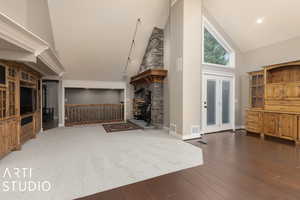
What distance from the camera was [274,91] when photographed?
437 centimetres

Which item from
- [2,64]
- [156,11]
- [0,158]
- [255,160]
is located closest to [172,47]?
[156,11]

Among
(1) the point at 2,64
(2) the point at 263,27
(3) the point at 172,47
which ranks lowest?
(1) the point at 2,64

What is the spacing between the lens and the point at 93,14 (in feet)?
16.0

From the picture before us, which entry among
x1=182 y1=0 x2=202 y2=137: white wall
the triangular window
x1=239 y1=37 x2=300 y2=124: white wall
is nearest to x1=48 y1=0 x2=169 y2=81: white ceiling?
x1=182 y1=0 x2=202 y2=137: white wall

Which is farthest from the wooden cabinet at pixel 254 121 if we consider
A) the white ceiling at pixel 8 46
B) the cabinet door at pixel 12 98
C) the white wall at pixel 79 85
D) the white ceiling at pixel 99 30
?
the cabinet door at pixel 12 98

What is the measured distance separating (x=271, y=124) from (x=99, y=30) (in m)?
6.67

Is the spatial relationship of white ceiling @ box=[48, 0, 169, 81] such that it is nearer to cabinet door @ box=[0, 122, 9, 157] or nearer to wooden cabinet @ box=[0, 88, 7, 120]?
wooden cabinet @ box=[0, 88, 7, 120]

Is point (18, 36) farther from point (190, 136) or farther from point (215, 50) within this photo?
point (215, 50)

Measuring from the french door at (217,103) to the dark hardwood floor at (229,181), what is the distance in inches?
80.5

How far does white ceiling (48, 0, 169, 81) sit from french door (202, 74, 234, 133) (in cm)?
322

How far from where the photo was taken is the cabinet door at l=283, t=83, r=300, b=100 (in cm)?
388

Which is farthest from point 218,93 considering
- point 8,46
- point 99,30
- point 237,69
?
point 8,46

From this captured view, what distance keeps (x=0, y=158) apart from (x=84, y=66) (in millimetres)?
4468

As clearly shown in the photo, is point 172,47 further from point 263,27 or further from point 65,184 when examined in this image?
point 65,184
